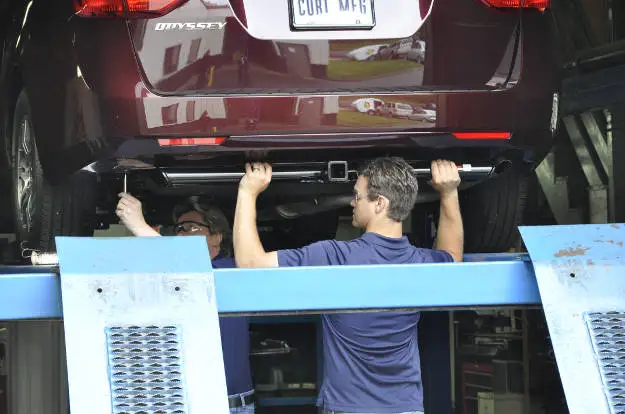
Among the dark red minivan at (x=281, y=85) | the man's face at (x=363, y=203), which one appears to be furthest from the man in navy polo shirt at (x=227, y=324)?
the man's face at (x=363, y=203)

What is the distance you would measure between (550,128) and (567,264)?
1120mm

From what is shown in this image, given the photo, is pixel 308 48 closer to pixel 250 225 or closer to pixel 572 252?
pixel 250 225

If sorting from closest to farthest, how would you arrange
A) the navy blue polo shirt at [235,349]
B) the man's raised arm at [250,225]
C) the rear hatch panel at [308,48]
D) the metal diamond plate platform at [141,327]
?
1. the metal diamond plate platform at [141,327]
2. the man's raised arm at [250,225]
3. the rear hatch panel at [308,48]
4. the navy blue polo shirt at [235,349]

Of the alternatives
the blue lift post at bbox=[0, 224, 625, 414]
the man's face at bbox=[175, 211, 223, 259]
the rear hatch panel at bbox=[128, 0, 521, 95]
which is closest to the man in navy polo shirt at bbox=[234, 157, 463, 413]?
the rear hatch panel at bbox=[128, 0, 521, 95]

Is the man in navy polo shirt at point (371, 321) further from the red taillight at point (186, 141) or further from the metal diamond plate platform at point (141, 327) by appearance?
the metal diamond plate platform at point (141, 327)

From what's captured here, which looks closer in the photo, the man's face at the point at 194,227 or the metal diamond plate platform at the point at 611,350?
the metal diamond plate platform at the point at 611,350

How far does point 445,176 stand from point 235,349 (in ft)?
3.70

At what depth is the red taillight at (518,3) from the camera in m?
2.88

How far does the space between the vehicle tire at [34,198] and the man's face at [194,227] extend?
457 mm

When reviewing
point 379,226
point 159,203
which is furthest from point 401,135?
point 159,203

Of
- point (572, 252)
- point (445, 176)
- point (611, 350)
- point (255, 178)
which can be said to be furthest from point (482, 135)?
point (611, 350)

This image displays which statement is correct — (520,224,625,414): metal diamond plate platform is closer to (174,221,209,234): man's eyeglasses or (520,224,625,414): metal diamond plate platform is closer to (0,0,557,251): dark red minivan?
(0,0,557,251): dark red minivan

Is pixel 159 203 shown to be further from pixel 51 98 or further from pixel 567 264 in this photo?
pixel 567 264

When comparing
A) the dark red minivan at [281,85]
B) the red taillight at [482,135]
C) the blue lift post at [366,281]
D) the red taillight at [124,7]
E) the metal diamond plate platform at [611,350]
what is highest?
the red taillight at [124,7]
